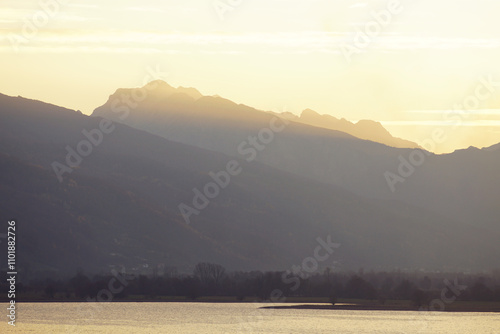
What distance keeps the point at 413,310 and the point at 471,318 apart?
1241 inches

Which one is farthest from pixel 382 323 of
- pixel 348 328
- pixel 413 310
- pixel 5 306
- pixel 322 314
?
pixel 5 306

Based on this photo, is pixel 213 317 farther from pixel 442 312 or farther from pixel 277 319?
pixel 442 312

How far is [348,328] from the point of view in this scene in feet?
446

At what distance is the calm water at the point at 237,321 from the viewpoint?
4946 inches

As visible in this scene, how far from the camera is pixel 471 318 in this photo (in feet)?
550

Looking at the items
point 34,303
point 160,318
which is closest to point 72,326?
point 160,318

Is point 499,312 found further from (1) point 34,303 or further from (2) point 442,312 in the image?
(1) point 34,303

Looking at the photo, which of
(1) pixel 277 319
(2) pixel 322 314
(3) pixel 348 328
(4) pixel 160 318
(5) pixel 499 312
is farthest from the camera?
(5) pixel 499 312

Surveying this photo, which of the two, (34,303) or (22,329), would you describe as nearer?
(22,329)

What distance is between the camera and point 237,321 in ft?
479

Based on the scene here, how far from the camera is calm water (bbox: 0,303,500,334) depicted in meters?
126

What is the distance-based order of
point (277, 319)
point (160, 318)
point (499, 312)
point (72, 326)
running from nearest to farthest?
point (72, 326)
point (160, 318)
point (277, 319)
point (499, 312)

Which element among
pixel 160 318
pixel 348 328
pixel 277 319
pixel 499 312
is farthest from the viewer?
pixel 499 312

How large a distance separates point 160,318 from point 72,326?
972 inches
